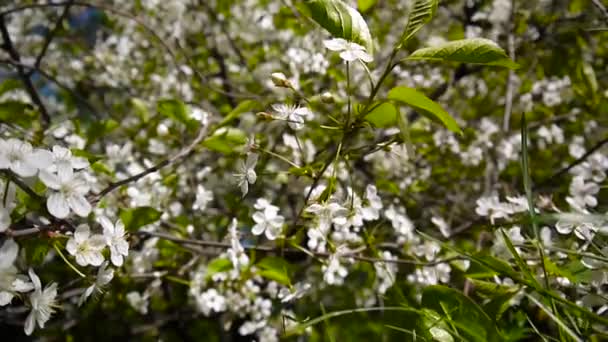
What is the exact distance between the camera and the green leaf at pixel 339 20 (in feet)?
2.61

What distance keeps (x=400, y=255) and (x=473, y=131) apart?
33.9 inches

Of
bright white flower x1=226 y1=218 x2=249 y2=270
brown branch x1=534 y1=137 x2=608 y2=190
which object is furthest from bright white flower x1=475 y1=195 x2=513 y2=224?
bright white flower x1=226 y1=218 x2=249 y2=270

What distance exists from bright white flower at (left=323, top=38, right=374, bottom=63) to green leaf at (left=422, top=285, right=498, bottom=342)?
1.26 ft

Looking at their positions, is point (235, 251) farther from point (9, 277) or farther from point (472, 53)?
point (472, 53)

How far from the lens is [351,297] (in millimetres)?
2752

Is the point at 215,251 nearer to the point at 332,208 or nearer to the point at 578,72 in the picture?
the point at 332,208

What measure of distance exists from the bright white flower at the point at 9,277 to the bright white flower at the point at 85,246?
7cm

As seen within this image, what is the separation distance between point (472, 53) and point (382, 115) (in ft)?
0.50

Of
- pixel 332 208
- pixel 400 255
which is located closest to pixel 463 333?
pixel 332 208

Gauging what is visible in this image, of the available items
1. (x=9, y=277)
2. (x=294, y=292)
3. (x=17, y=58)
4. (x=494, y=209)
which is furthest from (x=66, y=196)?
(x=17, y=58)

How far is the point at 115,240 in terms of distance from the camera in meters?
0.88

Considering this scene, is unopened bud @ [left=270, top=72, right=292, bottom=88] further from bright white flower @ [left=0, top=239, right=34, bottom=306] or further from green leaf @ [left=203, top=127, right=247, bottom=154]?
bright white flower @ [left=0, top=239, right=34, bottom=306]

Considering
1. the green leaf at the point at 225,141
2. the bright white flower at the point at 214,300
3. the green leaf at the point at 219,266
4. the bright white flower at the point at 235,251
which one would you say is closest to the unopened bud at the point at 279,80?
the green leaf at the point at 225,141

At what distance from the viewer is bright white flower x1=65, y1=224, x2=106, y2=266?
0.81 m
